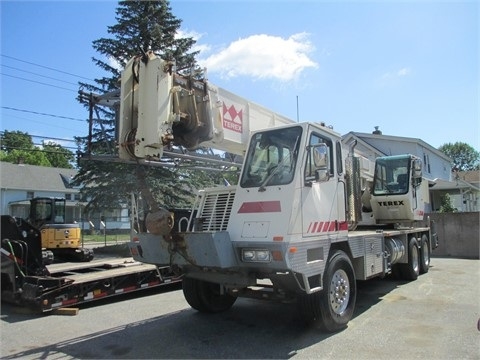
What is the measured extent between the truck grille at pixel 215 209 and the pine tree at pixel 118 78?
1440 cm

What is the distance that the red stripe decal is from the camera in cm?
603

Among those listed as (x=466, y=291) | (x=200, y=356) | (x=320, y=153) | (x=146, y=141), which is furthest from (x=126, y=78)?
(x=466, y=291)

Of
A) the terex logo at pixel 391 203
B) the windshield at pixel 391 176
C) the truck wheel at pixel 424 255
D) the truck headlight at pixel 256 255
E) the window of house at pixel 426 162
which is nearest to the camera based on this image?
Answer: the truck headlight at pixel 256 255

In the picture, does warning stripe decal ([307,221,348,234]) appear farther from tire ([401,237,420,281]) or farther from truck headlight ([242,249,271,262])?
tire ([401,237,420,281])

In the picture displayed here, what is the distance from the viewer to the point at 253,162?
6.76 m

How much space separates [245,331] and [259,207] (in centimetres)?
208

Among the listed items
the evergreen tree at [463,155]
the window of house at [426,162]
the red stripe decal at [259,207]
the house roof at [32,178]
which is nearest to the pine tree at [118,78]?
the red stripe decal at [259,207]

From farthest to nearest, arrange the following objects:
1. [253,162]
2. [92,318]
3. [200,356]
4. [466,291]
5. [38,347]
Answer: [466,291]
[92,318]
[253,162]
[38,347]
[200,356]

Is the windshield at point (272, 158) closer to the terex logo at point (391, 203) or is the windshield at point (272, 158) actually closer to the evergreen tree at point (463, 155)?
the terex logo at point (391, 203)

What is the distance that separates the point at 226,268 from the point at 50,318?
411cm

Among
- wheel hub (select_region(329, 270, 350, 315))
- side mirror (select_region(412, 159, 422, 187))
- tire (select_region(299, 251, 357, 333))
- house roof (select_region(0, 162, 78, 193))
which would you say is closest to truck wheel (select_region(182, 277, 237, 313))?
tire (select_region(299, 251, 357, 333))

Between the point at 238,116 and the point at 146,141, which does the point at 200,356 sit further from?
the point at 238,116

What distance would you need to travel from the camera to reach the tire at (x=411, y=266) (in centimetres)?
1155

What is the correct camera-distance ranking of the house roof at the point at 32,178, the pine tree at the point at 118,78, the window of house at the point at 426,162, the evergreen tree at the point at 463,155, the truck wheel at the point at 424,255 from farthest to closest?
the evergreen tree at the point at 463,155 → the house roof at the point at 32,178 → the window of house at the point at 426,162 → the pine tree at the point at 118,78 → the truck wheel at the point at 424,255
